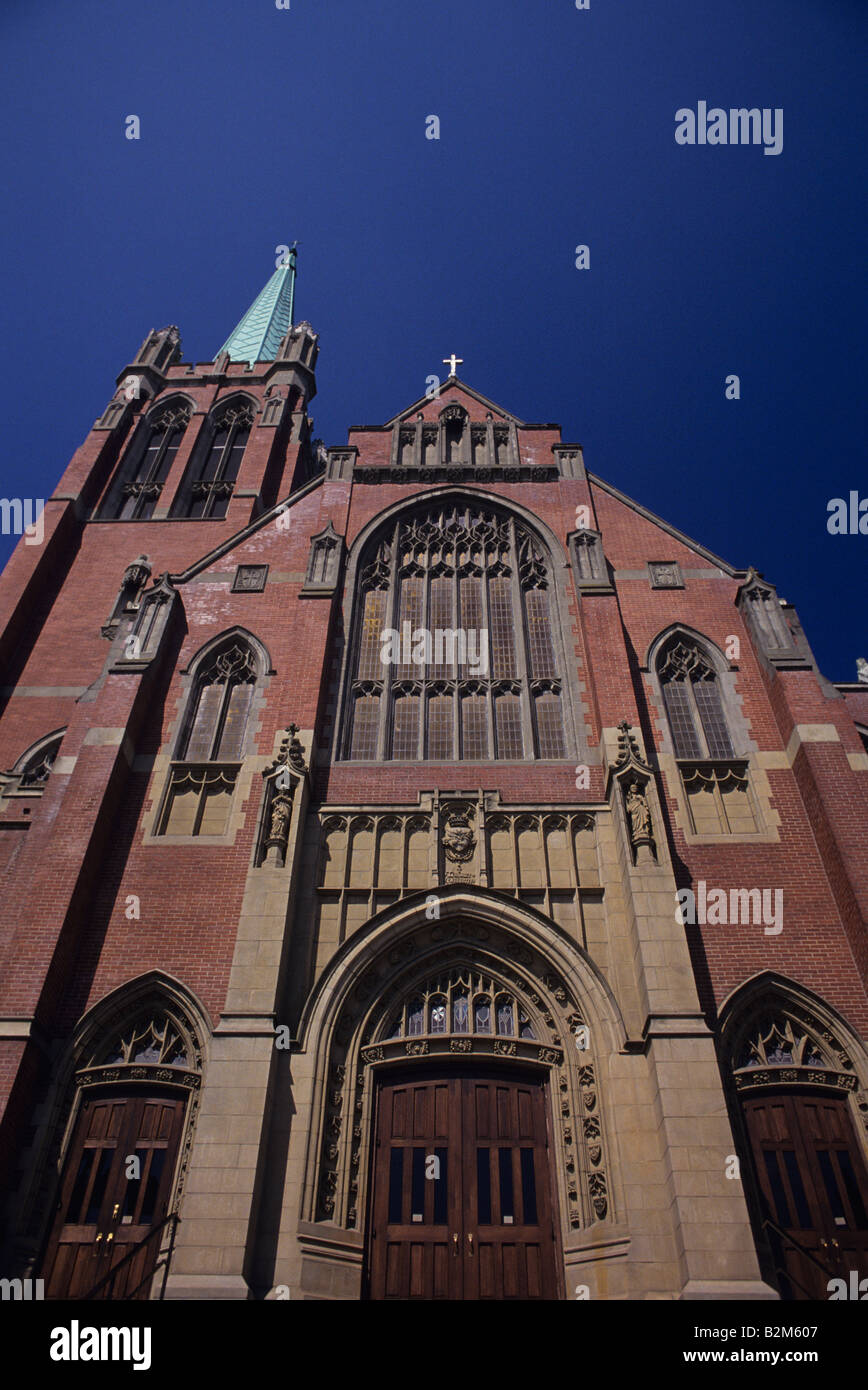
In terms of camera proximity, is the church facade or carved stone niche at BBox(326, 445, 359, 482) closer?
the church facade

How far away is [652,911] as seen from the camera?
477 inches

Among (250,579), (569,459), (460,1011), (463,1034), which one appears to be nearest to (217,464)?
(250,579)

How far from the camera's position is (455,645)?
17500 mm

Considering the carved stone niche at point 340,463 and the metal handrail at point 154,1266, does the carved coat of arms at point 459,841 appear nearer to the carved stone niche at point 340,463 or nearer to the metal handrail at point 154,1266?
the metal handrail at point 154,1266

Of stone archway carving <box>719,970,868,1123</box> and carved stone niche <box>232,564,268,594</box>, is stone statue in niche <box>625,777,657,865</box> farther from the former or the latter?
carved stone niche <box>232,564,268,594</box>

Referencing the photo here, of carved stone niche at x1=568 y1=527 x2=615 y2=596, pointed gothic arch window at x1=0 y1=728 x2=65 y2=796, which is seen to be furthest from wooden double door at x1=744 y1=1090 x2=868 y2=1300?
pointed gothic arch window at x1=0 y1=728 x2=65 y2=796

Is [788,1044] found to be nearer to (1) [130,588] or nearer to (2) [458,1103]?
(2) [458,1103]

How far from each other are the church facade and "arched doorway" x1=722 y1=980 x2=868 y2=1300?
40 mm

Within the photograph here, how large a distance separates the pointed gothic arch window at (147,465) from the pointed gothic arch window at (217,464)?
2.75 ft

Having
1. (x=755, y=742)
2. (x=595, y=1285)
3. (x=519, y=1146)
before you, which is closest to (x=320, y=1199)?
(x=519, y=1146)

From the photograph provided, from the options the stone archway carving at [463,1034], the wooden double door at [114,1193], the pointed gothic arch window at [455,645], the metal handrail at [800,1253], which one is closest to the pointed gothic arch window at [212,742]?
the pointed gothic arch window at [455,645]

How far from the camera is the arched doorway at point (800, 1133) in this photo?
34.0ft

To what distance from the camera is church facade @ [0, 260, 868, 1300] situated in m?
10.3

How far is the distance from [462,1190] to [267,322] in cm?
3760
